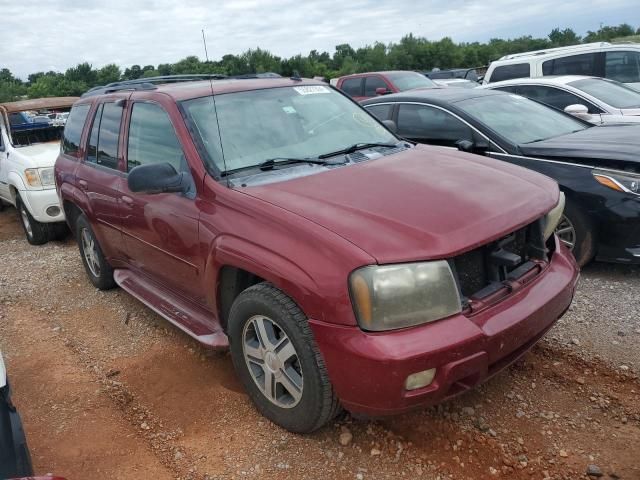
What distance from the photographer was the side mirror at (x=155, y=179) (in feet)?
10.3

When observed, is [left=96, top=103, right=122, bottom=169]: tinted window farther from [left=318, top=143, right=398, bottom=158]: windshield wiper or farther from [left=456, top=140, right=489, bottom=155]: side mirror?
[left=456, top=140, right=489, bottom=155]: side mirror

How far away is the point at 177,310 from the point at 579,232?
3122 millimetres

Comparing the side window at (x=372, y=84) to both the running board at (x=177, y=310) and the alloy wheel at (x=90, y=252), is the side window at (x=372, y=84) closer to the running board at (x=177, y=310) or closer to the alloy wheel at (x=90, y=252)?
the alloy wheel at (x=90, y=252)

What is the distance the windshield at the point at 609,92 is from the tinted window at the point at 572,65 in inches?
92.0

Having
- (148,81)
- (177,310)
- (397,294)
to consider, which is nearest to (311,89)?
(148,81)

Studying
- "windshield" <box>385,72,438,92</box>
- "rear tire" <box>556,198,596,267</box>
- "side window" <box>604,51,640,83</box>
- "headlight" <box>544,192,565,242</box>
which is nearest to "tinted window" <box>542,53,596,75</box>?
"side window" <box>604,51,640,83</box>

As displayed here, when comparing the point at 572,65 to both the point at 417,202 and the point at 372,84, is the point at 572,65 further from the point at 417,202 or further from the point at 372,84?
the point at 417,202

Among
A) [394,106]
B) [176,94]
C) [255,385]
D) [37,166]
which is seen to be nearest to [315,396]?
[255,385]

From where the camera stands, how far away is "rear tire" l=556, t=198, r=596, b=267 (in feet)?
14.5

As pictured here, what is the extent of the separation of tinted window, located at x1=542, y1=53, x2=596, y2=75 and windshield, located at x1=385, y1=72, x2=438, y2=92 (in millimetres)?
2870

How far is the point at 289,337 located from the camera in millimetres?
2670

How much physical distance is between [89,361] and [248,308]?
5.98ft

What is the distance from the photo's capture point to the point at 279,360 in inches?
112

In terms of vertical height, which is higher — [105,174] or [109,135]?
[109,135]
